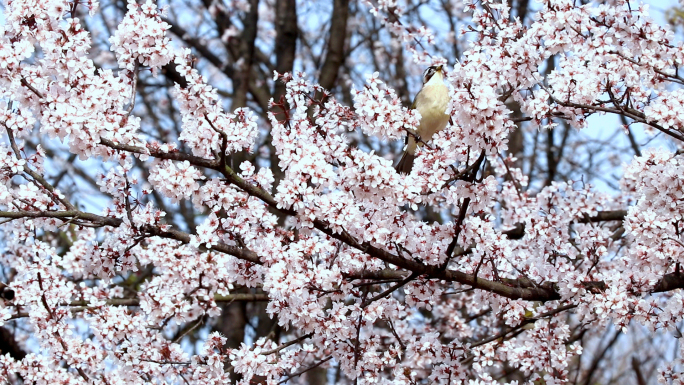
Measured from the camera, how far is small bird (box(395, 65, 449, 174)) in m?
5.09

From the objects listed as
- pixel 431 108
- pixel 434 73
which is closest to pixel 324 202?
pixel 431 108

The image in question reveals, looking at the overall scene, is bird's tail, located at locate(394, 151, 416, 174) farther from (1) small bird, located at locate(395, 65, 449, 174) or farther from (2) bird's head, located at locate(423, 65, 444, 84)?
(2) bird's head, located at locate(423, 65, 444, 84)

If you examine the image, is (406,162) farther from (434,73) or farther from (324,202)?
(324,202)

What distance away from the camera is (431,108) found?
16.8 feet

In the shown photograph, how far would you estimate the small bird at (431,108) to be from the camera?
509cm

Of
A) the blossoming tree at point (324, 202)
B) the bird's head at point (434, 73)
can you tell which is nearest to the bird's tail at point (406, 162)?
the bird's head at point (434, 73)

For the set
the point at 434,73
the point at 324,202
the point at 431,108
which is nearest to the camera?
the point at 324,202

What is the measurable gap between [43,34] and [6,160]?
582 mm

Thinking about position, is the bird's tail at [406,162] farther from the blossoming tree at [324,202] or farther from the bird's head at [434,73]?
the blossoming tree at [324,202]

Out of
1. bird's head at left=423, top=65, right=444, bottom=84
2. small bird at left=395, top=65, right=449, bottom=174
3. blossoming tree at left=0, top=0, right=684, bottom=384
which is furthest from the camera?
bird's head at left=423, top=65, right=444, bottom=84

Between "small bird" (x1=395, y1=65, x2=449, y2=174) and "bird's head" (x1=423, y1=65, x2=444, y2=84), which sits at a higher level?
"bird's head" (x1=423, y1=65, x2=444, y2=84)

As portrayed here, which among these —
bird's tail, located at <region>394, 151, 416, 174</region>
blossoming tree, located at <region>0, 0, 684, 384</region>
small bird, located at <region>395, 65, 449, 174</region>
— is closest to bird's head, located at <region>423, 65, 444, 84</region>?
small bird, located at <region>395, 65, 449, 174</region>

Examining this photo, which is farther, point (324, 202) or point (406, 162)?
point (406, 162)

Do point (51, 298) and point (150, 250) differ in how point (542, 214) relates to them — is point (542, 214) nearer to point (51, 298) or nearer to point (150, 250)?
point (150, 250)
